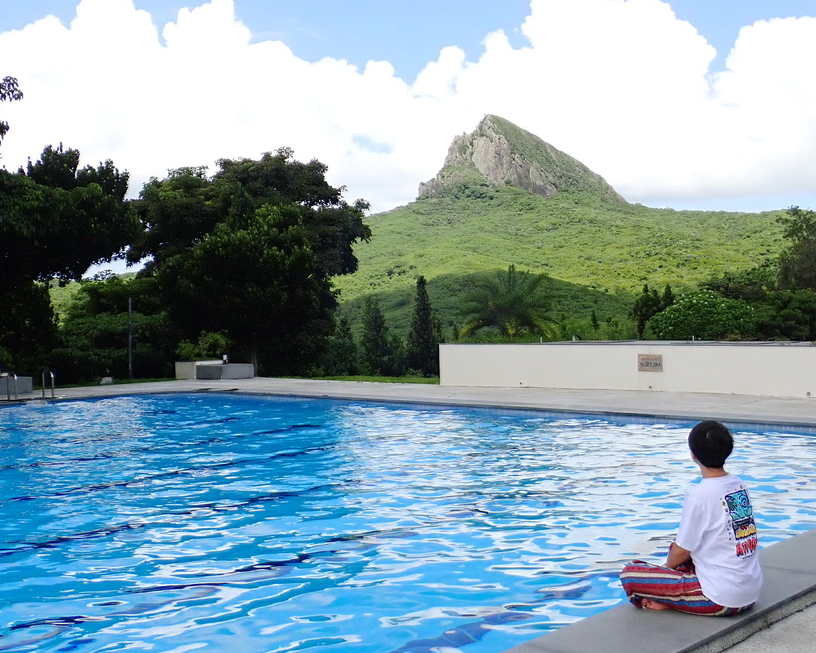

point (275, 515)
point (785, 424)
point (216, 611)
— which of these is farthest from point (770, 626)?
point (785, 424)

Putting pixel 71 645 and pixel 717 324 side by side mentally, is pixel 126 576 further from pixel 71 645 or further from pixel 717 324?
pixel 717 324

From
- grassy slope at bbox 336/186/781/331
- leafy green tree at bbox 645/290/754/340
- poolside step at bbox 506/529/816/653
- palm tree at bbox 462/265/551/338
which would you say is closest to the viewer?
poolside step at bbox 506/529/816/653

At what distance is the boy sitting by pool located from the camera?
4.32 m

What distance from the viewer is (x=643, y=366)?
1873cm

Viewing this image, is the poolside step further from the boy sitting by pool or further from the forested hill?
the forested hill

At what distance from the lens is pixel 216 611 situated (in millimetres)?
6113

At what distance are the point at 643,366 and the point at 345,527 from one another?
38.4 ft

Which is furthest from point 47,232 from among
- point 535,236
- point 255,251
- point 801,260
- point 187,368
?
point 535,236

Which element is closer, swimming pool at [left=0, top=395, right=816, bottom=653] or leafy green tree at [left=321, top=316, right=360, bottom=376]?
swimming pool at [left=0, top=395, right=816, bottom=653]

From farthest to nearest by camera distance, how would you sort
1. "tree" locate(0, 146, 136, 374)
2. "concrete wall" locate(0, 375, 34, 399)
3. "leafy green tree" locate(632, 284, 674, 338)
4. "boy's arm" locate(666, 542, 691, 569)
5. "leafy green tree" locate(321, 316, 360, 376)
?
"leafy green tree" locate(321, 316, 360, 376) < "leafy green tree" locate(632, 284, 674, 338) < "tree" locate(0, 146, 136, 374) < "concrete wall" locate(0, 375, 34, 399) < "boy's arm" locate(666, 542, 691, 569)

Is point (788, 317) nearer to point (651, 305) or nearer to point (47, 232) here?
point (651, 305)

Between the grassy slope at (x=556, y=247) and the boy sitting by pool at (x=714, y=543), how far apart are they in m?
49.3

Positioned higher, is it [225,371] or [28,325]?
[28,325]

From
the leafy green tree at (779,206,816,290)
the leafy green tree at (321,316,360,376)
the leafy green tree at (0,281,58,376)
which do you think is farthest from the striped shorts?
the leafy green tree at (779,206,816,290)
